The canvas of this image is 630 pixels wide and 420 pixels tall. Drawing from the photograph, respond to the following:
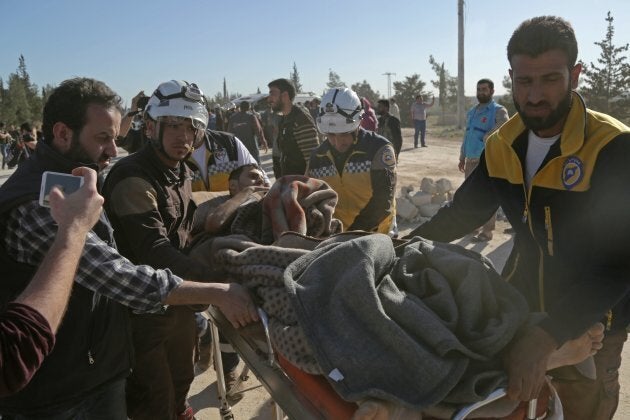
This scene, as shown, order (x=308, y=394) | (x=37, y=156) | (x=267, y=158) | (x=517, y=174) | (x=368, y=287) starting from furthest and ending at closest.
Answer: (x=267, y=158) → (x=517, y=174) → (x=37, y=156) → (x=308, y=394) → (x=368, y=287)

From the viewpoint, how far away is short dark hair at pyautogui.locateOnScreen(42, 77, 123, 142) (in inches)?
77.0

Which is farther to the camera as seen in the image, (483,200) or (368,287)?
(483,200)

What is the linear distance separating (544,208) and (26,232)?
6.70 feet

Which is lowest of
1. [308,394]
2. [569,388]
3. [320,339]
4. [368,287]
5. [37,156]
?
Answer: [569,388]

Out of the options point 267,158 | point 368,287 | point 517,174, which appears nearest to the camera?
point 368,287

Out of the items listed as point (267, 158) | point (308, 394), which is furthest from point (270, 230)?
point (267, 158)

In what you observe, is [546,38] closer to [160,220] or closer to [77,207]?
[77,207]

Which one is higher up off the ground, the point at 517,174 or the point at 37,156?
the point at 37,156

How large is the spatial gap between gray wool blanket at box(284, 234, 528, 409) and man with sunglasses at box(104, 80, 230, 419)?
81cm

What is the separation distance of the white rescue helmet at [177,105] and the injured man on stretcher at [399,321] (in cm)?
119

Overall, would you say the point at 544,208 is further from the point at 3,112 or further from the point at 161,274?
the point at 3,112

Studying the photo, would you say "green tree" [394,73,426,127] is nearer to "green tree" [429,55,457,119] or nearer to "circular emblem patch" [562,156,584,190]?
"green tree" [429,55,457,119]

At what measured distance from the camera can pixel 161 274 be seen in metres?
2.00

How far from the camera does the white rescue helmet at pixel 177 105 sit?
2658 mm
